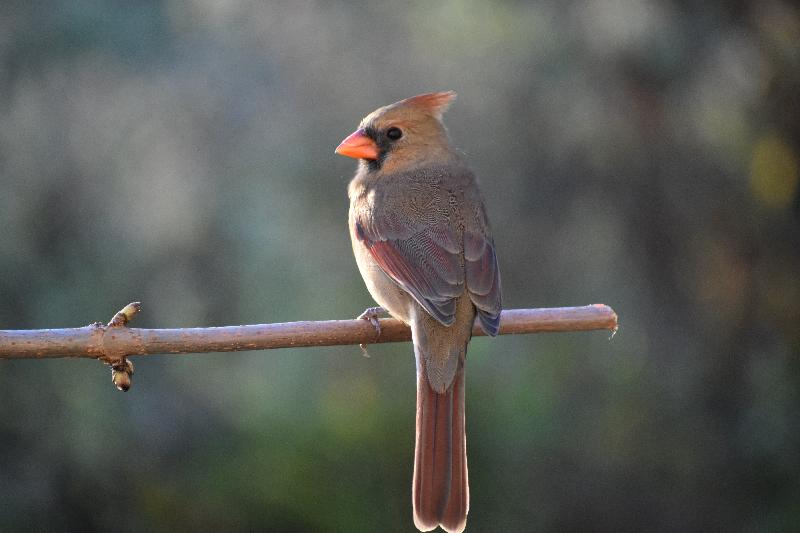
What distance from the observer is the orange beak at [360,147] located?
4.54m

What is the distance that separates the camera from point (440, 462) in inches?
140

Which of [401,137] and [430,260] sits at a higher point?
[401,137]

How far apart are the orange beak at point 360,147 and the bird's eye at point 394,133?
0.08 m

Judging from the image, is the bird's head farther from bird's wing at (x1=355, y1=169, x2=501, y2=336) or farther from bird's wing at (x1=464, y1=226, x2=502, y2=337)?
bird's wing at (x1=464, y1=226, x2=502, y2=337)

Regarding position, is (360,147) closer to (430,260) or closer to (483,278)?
(430,260)

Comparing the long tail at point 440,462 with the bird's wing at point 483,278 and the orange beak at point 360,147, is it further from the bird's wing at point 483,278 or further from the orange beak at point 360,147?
the orange beak at point 360,147

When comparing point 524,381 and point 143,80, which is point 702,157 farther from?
point 143,80

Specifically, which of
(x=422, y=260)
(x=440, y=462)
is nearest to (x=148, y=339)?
(x=440, y=462)

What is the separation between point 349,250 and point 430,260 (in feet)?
6.36

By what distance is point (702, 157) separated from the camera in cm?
569

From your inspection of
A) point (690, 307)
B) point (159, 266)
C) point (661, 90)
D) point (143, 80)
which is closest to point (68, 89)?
point (143, 80)

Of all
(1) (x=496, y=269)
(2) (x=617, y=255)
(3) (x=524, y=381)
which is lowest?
(3) (x=524, y=381)

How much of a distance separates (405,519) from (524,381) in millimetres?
975

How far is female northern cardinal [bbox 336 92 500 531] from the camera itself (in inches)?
140
